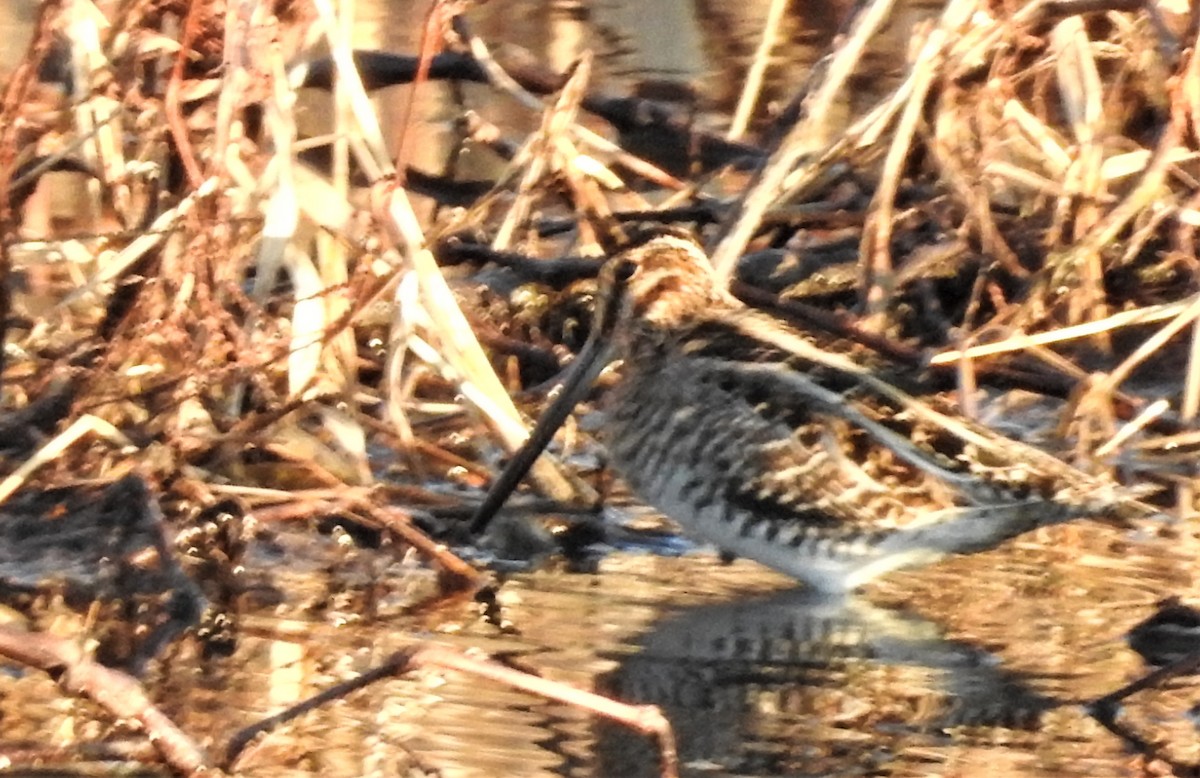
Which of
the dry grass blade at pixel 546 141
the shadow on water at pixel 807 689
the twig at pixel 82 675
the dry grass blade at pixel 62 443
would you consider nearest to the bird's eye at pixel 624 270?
the dry grass blade at pixel 546 141

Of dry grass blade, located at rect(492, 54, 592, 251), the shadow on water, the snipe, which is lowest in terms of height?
the shadow on water

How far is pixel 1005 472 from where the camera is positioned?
160 inches

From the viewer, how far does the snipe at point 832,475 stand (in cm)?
408

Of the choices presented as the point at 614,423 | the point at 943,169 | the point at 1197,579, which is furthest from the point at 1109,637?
the point at 943,169

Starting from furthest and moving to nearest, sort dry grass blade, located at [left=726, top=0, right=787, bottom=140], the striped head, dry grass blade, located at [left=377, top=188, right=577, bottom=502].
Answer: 1. dry grass blade, located at [left=726, top=0, right=787, bottom=140]
2. the striped head
3. dry grass blade, located at [left=377, top=188, right=577, bottom=502]

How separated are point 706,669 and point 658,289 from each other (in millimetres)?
1104

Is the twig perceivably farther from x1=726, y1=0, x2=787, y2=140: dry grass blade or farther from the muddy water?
x1=726, y1=0, x2=787, y2=140: dry grass blade

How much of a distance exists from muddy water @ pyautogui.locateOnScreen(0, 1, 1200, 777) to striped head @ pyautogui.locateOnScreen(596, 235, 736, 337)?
0.43 meters

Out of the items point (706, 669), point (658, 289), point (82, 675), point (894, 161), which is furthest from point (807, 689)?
point (894, 161)

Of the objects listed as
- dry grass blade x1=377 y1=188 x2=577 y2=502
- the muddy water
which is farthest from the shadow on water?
dry grass blade x1=377 y1=188 x2=577 y2=502

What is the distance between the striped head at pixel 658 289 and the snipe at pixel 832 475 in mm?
228

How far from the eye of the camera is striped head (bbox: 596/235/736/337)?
4.46m

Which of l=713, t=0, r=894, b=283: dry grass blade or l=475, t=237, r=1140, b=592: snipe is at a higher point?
l=713, t=0, r=894, b=283: dry grass blade

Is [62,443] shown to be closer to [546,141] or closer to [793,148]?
[546,141]
